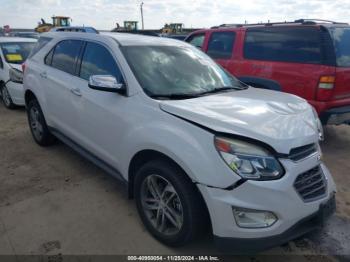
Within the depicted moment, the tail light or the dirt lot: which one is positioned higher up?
the tail light

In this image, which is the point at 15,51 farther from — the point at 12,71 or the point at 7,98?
the point at 7,98

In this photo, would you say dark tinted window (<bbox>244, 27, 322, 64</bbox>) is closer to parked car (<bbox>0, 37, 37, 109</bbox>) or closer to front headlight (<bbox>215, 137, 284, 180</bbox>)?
front headlight (<bbox>215, 137, 284, 180</bbox>)

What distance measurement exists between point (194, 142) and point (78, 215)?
167 cm

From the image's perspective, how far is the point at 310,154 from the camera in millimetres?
2611

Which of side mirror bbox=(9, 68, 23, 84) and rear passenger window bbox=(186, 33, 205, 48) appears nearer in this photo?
side mirror bbox=(9, 68, 23, 84)

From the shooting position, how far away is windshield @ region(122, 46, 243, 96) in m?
3.18

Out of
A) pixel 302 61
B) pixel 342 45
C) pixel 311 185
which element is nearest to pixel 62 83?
pixel 311 185

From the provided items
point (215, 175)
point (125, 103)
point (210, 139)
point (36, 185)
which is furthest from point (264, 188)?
point (36, 185)

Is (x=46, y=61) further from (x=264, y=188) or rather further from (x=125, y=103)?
(x=264, y=188)

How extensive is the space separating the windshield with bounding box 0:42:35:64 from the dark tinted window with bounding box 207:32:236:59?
4.69 metres

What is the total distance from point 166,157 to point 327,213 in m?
1.35

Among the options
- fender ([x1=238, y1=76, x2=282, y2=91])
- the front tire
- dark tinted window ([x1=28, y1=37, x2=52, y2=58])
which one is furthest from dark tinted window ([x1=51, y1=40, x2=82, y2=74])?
fender ([x1=238, y1=76, x2=282, y2=91])

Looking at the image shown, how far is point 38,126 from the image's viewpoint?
5.22m

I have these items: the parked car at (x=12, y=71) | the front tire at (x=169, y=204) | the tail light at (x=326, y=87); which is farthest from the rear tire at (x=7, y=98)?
the tail light at (x=326, y=87)
